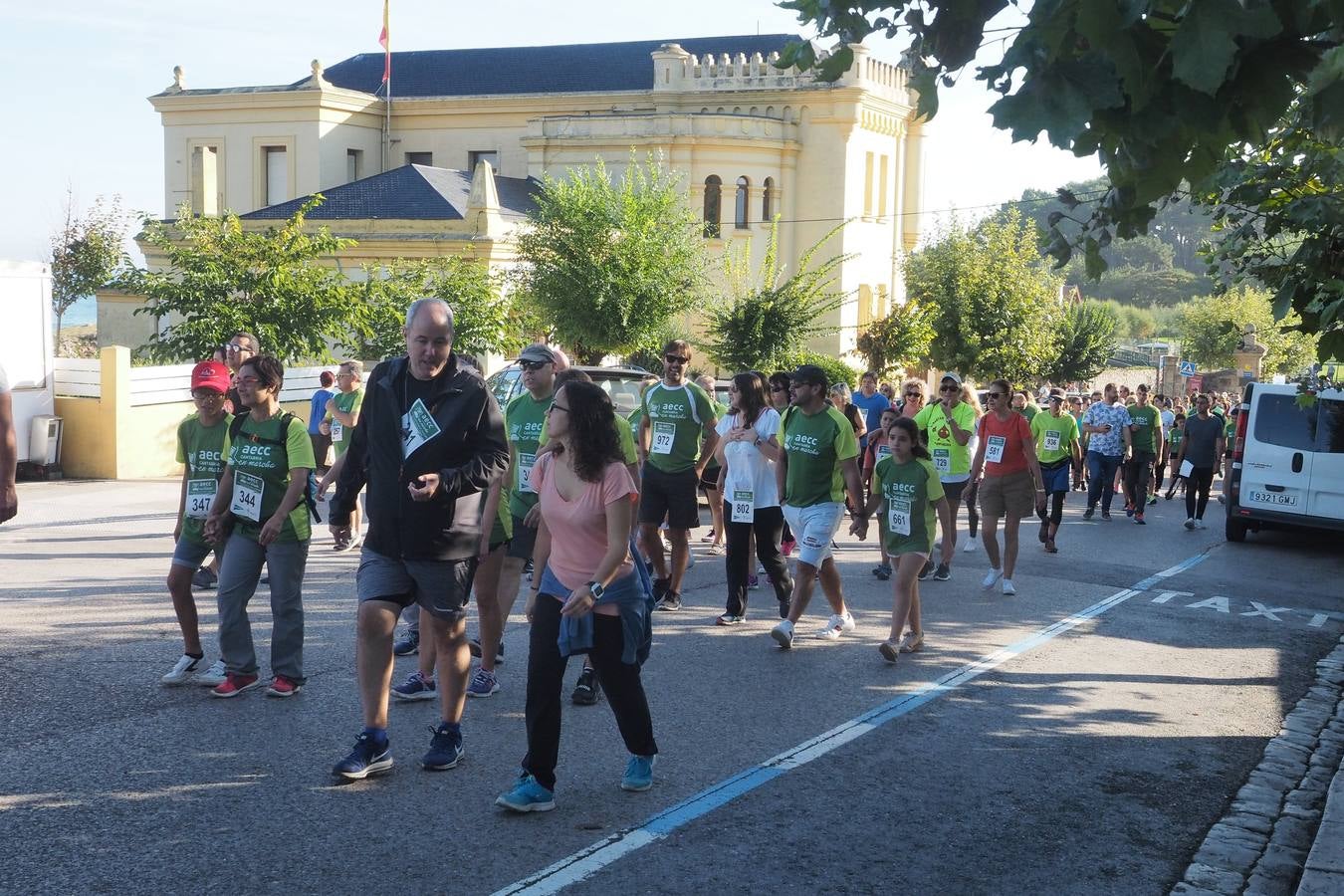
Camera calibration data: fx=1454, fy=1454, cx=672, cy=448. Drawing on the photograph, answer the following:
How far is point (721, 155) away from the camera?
48156 mm

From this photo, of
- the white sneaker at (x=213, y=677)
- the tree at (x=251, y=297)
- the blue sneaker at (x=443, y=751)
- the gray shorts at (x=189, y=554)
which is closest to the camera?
the blue sneaker at (x=443, y=751)

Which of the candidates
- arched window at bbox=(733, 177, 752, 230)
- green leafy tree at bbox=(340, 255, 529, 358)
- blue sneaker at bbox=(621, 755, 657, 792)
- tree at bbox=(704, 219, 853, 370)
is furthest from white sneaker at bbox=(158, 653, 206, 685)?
arched window at bbox=(733, 177, 752, 230)

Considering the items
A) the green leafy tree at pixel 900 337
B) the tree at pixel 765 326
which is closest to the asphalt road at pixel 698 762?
the tree at pixel 765 326

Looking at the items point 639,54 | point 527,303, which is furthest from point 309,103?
point 527,303

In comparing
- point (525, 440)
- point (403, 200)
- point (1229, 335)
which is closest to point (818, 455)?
point (525, 440)

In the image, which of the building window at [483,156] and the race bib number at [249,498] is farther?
the building window at [483,156]

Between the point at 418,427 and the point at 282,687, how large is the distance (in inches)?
84.2

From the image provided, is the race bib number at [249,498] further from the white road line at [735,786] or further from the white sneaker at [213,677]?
the white road line at [735,786]

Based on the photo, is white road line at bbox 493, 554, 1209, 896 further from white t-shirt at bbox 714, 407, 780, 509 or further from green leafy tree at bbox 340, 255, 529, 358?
green leafy tree at bbox 340, 255, 529, 358

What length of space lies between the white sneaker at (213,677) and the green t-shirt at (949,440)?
7643 millimetres

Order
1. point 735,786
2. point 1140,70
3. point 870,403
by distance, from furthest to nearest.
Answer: point 870,403 < point 735,786 < point 1140,70

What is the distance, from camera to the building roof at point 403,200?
4128 cm

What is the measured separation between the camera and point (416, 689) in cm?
769

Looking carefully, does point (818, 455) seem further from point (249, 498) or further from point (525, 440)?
point (249, 498)
